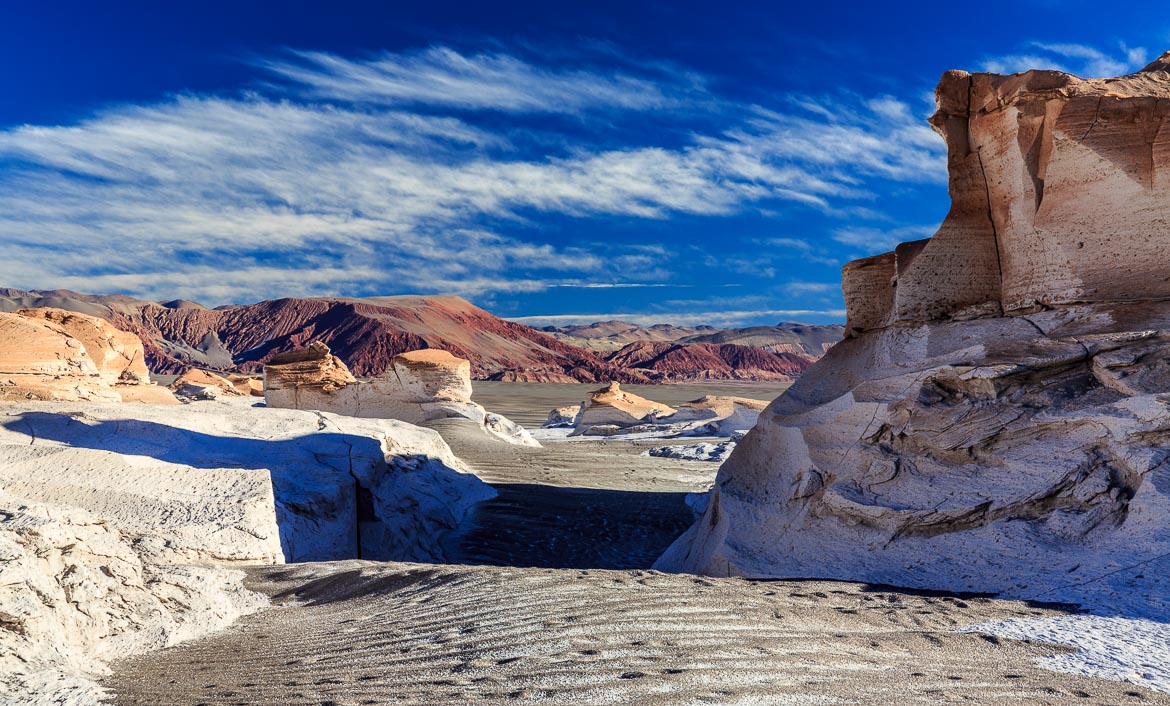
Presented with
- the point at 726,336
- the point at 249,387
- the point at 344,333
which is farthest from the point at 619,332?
the point at 249,387

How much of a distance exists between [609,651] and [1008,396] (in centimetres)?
359

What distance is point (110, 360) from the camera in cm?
1152

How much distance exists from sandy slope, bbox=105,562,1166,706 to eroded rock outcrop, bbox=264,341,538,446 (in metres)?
10.8

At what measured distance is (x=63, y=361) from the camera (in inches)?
394

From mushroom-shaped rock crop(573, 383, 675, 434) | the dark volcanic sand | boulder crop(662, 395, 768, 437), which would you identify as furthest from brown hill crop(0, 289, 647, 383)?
the dark volcanic sand

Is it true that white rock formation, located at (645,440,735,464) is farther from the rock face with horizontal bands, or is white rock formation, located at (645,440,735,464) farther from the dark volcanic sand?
the dark volcanic sand

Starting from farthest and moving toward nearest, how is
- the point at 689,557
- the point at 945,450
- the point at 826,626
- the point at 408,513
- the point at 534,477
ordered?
the point at 534,477 < the point at 408,513 < the point at 689,557 < the point at 945,450 < the point at 826,626

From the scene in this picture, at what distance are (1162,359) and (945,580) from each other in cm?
188

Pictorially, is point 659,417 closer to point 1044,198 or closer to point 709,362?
point 1044,198

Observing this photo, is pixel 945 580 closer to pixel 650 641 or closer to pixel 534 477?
pixel 650 641

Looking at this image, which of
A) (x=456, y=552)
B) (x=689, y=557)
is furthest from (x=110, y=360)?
(x=689, y=557)

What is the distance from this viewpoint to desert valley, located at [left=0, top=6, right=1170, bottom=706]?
2906 millimetres

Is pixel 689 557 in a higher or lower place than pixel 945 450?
lower

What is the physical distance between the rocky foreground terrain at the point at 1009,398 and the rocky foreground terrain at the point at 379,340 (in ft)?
224
